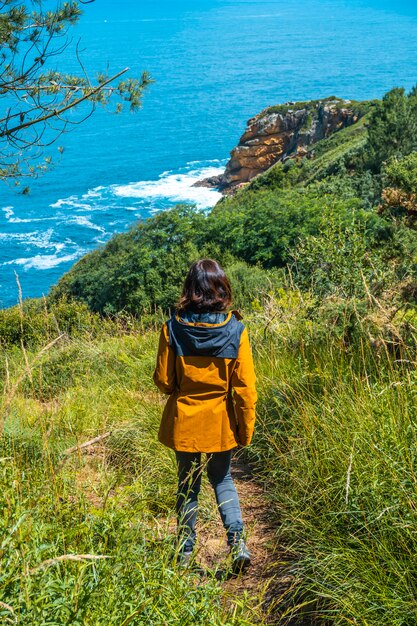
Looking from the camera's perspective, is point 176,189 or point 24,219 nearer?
point 24,219

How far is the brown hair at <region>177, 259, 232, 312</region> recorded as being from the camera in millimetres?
3260

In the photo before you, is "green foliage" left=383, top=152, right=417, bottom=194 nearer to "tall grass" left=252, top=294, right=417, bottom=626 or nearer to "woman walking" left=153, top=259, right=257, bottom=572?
"tall grass" left=252, top=294, right=417, bottom=626

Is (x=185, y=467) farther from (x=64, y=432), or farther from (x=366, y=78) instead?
(x=366, y=78)

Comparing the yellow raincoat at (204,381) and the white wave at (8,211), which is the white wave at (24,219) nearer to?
the white wave at (8,211)

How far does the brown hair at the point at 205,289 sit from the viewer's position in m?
3.26

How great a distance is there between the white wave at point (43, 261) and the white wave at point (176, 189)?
1229 cm

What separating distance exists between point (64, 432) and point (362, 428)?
2.05 m

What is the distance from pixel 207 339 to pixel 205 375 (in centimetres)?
19

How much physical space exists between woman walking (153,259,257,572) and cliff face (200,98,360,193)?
2031 inches

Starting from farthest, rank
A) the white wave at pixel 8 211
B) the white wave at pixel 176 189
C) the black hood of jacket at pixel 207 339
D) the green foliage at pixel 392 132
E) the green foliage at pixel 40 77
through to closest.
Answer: the white wave at pixel 176 189 → the white wave at pixel 8 211 → the green foliage at pixel 392 132 → the green foliage at pixel 40 77 → the black hood of jacket at pixel 207 339

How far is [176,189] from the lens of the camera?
56.1 m

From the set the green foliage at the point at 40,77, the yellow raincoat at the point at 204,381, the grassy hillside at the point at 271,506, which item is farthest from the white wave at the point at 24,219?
the yellow raincoat at the point at 204,381

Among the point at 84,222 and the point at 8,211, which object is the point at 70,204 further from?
the point at 84,222

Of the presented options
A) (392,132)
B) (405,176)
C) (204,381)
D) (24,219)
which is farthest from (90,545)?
(24,219)
